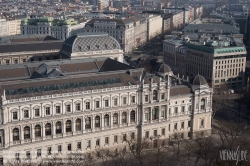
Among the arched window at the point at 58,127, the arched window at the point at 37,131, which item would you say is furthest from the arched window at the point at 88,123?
the arched window at the point at 37,131

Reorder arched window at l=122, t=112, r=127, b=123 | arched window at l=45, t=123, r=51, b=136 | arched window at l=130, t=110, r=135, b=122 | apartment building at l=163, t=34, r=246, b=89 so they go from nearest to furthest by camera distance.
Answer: arched window at l=45, t=123, r=51, b=136 → arched window at l=122, t=112, r=127, b=123 → arched window at l=130, t=110, r=135, b=122 → apartment building at l=163, t=34, r=246, b=89

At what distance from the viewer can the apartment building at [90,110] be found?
99562 millimetres

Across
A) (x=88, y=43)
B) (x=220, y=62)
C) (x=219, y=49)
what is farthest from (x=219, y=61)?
(x=88, y=43)

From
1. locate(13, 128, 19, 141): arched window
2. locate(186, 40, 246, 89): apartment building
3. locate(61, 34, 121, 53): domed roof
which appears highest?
locate(61, 34, 121, 53): domed roof

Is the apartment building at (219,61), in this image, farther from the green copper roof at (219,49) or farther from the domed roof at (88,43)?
the domed roof at (88,43)

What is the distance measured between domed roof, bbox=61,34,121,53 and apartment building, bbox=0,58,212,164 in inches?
818

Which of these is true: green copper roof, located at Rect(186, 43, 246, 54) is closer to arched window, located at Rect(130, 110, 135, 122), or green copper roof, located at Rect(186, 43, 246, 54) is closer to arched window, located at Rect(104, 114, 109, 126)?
arched window, located at Rect(130, 110, 135, 122)

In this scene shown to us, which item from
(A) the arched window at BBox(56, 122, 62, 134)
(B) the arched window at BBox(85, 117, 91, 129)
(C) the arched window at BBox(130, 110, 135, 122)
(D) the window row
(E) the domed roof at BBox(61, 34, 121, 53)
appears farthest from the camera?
(E) the domed roof at BBox(61, 34, 121, 53)

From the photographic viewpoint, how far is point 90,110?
106m

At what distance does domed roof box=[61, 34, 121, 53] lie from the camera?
147250mm

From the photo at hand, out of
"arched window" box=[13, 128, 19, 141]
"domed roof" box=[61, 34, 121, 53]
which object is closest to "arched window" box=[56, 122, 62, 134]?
"arched window" box=[13, 128, 19, 141]

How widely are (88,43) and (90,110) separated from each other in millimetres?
47349

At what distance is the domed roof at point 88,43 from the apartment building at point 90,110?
20780 millimetres

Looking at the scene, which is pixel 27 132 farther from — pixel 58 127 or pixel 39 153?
pixel 58 127
